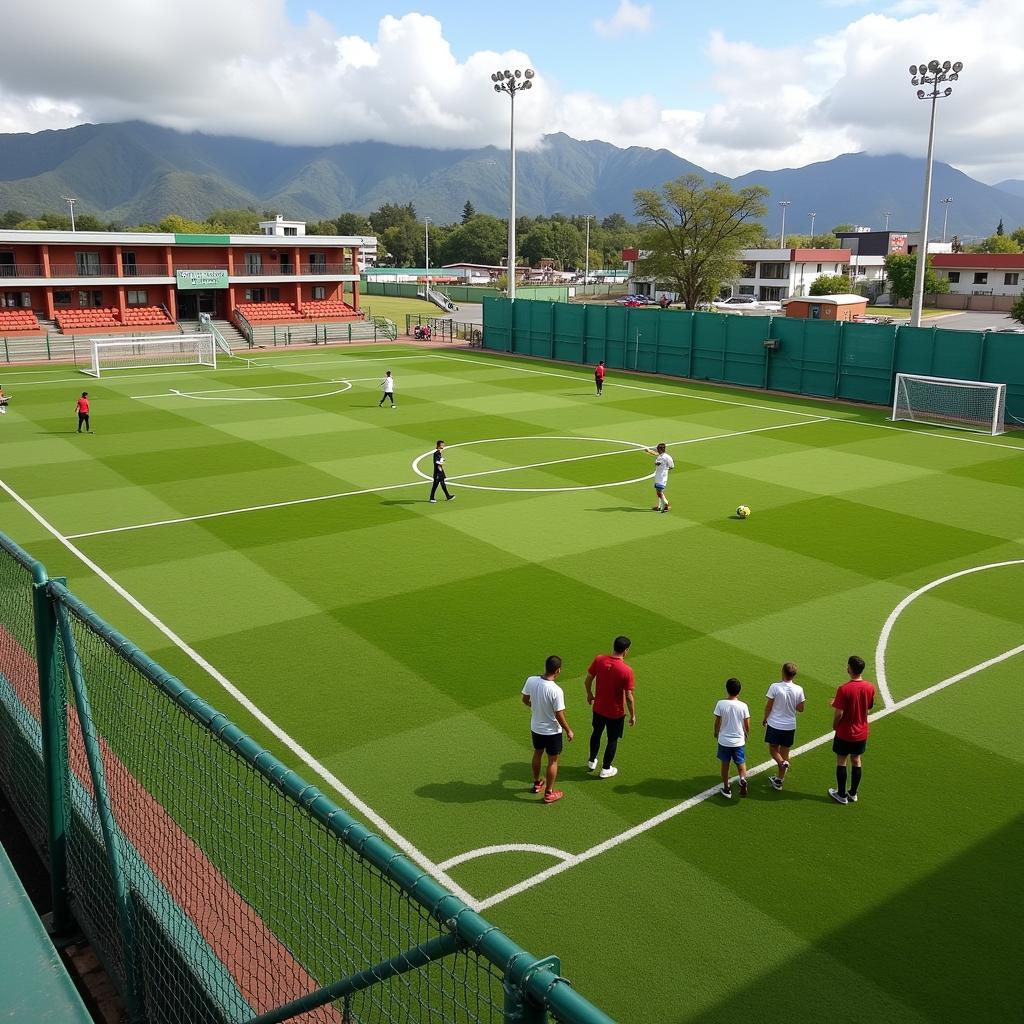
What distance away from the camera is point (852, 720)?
1099 cm

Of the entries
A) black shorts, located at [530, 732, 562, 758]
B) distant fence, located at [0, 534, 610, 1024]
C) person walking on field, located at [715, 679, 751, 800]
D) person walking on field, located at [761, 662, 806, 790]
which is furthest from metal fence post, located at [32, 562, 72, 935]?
person walking on field, located at [761, 662, 806, 790]

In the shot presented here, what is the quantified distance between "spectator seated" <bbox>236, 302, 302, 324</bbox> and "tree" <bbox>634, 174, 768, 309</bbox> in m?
33.5

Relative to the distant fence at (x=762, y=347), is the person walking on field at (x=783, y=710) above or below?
below

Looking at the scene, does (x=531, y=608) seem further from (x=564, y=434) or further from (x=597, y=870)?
(x=564, y=434)

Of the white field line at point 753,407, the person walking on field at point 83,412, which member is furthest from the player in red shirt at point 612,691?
the person walking on field at point 83,412

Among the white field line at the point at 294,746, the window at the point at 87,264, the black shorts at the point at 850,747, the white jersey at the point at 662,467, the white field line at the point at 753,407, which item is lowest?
the white field line at the point at 294,746

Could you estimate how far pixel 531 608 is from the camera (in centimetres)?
1706

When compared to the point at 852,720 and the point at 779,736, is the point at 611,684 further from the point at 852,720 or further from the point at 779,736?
the point at 852,720

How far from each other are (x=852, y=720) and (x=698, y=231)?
82.8 metres

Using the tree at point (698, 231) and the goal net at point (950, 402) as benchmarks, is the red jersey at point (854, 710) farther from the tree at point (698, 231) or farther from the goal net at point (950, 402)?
the tree at point (698, 231)

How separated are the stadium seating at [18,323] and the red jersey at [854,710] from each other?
64108 mm

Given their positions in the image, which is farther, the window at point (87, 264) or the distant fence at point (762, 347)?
the window at point (87, 264)

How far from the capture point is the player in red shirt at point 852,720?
432 inches

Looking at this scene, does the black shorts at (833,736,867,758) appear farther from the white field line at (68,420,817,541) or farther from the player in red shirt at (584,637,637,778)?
the white field line at (68,420,817,541)
